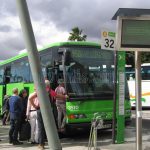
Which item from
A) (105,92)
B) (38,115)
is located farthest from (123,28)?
(105,92)

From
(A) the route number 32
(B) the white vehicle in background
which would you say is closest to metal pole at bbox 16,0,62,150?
(A) the route number 32

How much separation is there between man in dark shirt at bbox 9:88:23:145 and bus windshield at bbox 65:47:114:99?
66.0 inches

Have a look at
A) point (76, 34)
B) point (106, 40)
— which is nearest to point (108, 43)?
point (106, 40)

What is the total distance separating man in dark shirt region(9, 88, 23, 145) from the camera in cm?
1242

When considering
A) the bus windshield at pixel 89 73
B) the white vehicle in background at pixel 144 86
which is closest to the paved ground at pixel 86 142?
the bus windshield at pixel 89 73

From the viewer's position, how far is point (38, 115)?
11477 millimetres

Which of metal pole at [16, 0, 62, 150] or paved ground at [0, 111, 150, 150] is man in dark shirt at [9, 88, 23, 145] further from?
metal pole at [16, 0, 62, 150]

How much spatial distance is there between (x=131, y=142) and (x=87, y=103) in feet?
6.19

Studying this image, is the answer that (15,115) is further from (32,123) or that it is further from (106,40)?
(106,40)

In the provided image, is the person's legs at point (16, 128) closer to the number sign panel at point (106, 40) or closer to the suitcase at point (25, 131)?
the suitcase at point (25, 131)

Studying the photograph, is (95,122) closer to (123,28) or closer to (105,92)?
(105,92)

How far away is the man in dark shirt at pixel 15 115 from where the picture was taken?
1242 centimetres

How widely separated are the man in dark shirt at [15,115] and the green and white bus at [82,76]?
1522mm

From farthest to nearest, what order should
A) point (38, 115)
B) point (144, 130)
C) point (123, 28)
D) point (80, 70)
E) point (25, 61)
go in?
point (25, 61) → point (144, 130) → point (80, 70) → point (38, 115) → point (123, 28)
